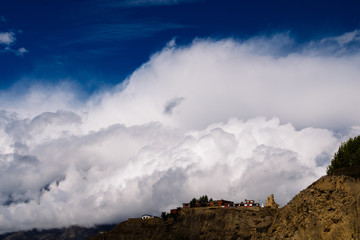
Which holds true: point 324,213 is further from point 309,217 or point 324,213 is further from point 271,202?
point 271,202

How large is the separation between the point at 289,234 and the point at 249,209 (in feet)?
173

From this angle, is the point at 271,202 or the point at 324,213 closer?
the point at 324,213

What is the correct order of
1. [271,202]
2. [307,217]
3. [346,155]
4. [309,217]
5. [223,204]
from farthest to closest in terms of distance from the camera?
[223,204]
[271,202]
[346,155]
[307,217]
[309,217]

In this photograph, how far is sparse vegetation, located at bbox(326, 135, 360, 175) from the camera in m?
124

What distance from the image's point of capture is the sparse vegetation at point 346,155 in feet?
406

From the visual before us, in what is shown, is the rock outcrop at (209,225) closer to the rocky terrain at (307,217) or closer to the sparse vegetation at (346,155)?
the rocky terrain at (307,217)

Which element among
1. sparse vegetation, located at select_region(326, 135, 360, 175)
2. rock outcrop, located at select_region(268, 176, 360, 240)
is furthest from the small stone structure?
rock outcrop, located at select_region(268, 176, 360, 240)

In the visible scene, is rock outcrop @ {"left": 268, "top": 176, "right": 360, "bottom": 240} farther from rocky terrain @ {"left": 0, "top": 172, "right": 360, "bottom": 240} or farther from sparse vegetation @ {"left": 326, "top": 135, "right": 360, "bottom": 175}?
sparse vegetation @ {"left": 326, "top": 135, "right": 360, "bottom": 175}

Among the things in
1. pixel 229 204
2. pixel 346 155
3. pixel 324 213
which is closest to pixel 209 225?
pixel 229 204

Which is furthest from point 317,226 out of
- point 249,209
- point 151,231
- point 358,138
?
point 151,231

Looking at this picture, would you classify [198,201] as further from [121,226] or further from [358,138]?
[358,138]

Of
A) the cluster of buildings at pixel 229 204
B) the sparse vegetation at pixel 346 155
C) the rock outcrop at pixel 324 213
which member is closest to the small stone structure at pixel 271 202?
the cluster of buildings at pixel 229 204

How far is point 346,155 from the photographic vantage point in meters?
126

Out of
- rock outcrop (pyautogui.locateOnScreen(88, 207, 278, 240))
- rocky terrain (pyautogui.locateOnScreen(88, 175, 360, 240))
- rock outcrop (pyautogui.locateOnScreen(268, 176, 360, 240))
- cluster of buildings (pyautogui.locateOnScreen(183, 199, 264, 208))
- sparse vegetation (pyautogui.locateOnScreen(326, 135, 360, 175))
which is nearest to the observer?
rock outcrop (pyautogui.locateOnScreen(268, 176, 360, 240))
